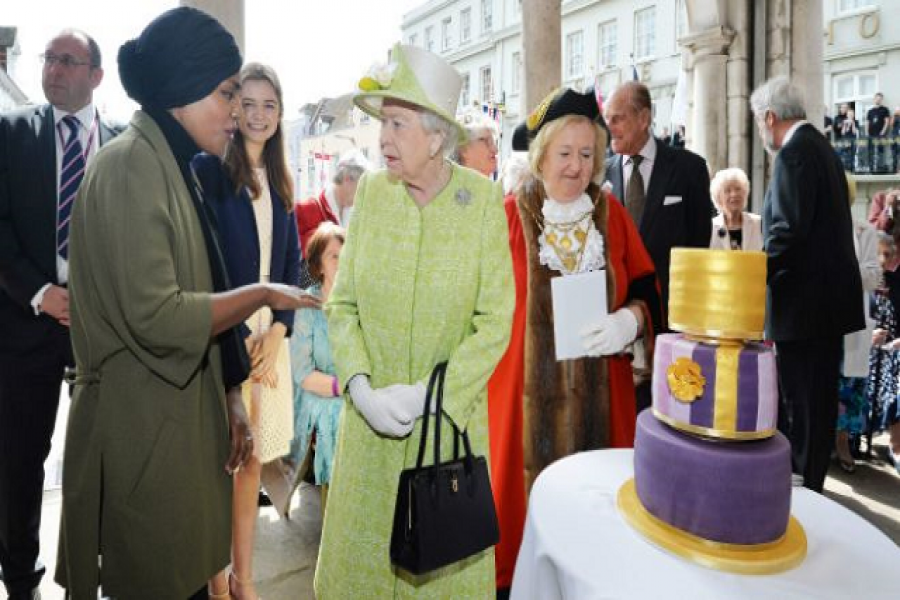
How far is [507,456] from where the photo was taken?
2.45 m

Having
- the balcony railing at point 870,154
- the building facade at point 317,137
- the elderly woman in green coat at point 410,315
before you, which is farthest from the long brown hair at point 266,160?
the building facade at point 317,137

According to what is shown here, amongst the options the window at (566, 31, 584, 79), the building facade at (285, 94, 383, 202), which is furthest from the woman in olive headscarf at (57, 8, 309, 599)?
the building facade at (285, 94, 383, 202)

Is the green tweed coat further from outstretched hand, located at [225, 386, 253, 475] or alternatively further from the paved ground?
the paved ground

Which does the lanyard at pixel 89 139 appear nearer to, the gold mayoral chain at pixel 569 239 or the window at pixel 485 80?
the gold mayoral chain at pixel 569 239

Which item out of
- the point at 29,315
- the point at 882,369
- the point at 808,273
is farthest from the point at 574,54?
the point at 29,315

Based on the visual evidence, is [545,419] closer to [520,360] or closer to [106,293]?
[520,360]

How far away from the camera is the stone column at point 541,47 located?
4.72 metres

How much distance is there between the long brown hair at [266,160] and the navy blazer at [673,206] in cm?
197

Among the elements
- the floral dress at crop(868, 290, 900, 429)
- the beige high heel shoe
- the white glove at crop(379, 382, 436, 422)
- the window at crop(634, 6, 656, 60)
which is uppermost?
the window at crop(634, 6, 656, 60)

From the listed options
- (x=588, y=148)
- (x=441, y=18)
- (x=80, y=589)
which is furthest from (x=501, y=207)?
(x=441, y=18)

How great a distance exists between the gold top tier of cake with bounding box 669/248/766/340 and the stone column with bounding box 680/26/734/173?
6.18 metres

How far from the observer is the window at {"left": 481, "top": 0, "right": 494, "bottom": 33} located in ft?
112

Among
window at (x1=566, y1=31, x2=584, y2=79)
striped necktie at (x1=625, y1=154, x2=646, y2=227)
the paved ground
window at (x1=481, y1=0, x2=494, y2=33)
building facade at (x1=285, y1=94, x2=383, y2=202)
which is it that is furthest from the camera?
building facade at (x1=285, y1=94, x2=383, y2=202)

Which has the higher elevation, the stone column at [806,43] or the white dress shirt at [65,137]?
the stone column at [806,43]
